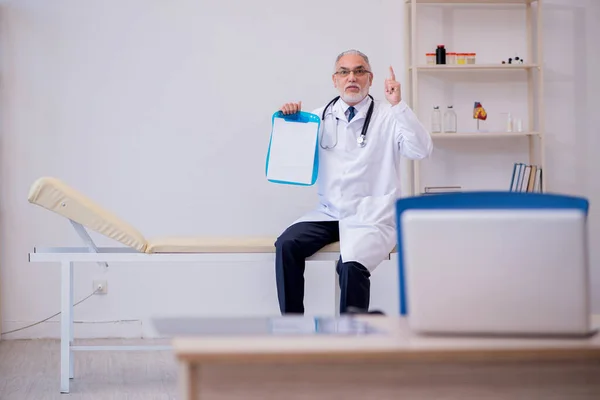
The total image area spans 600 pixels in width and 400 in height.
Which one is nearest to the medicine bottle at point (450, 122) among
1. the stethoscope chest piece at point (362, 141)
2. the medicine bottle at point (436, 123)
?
the medicine bottle at point (436, 123)

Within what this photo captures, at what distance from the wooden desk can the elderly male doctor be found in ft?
6.93

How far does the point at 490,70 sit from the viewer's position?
469 centimetres

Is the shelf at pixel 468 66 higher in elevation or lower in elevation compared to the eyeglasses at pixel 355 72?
higher

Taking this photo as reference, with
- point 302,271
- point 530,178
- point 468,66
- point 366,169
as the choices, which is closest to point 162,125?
point 366,169

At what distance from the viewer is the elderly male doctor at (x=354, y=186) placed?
3.44 m

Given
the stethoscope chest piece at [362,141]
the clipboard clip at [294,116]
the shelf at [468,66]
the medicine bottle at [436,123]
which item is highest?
the shelf at [468,66]

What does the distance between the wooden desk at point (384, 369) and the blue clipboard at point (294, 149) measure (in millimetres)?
2548

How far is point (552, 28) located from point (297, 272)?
7.84ft

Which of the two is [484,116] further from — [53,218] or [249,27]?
[53,218]

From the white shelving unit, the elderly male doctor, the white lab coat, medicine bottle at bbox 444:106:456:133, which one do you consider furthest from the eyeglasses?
medicine bottle at bbox 444:106:456:133

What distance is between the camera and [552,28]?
4781 millimetres

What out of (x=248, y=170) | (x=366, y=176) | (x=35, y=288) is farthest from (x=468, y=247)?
(x=35, y=288)

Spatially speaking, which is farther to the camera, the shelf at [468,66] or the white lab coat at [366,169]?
the shelf at [468,66]

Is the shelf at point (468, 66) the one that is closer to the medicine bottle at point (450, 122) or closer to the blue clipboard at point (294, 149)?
the medicine bottle at point (450, 122)
